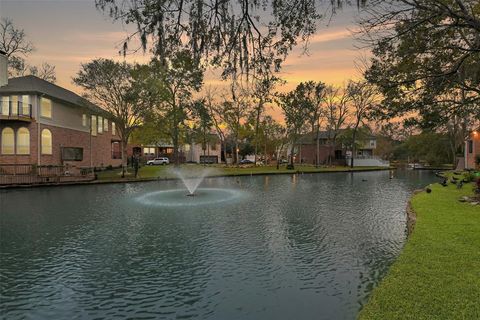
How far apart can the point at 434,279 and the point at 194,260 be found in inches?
215

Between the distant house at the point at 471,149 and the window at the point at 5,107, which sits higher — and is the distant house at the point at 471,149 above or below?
below

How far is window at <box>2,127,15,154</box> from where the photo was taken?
95.2 ft

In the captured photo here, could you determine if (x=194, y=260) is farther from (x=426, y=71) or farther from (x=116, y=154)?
(x=116, y=154)

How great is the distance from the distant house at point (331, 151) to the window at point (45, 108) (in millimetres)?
50145

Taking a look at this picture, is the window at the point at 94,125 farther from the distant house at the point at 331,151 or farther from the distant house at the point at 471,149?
the distant house at the point at 471,149

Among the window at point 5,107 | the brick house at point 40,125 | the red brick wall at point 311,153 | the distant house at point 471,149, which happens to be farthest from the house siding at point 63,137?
the distant house at point 471,149

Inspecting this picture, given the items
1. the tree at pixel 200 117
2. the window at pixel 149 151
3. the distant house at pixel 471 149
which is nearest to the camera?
the distant house at pixel 471 149

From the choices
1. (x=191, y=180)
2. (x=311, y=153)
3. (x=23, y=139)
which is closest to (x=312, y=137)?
(x=311, y=153)

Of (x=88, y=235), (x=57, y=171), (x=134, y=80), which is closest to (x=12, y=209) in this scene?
(x=88, y=235)

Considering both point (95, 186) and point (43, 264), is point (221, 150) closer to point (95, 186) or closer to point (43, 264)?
point (95, 186)

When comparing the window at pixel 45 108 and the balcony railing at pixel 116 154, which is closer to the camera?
the window at pixel 45 108

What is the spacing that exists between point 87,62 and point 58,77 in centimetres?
1834

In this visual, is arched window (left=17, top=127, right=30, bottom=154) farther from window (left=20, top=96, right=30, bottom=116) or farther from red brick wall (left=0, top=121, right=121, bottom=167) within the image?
window (left=20, top=96, right=30, bottom=116)

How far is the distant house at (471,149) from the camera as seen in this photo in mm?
41562
